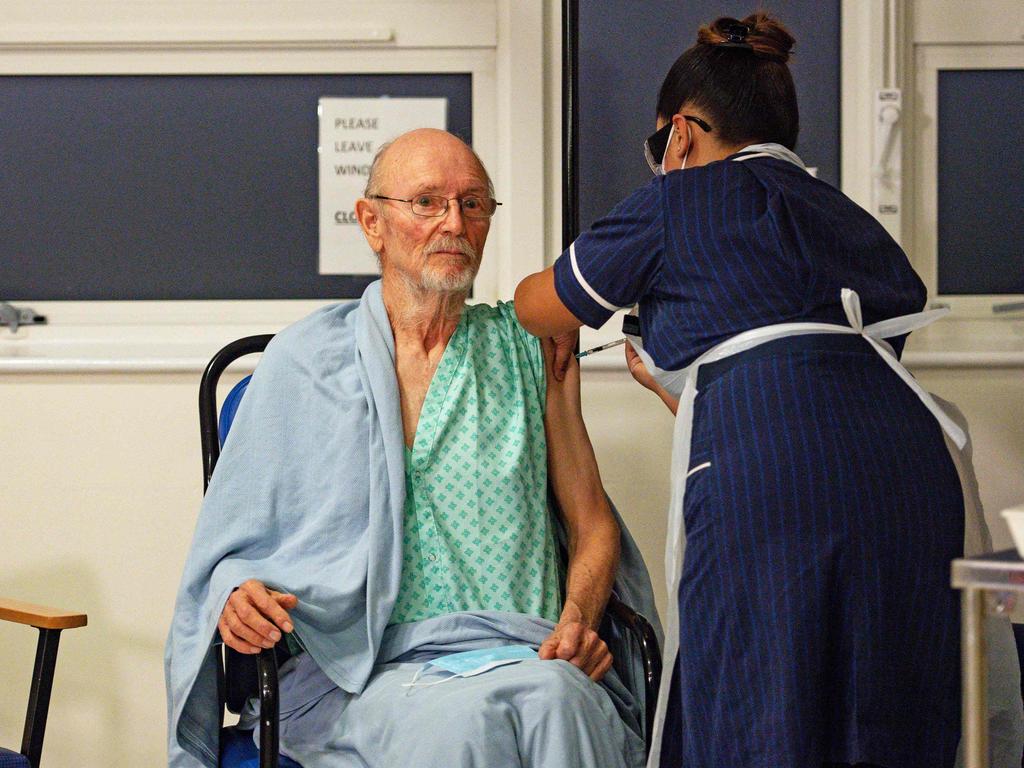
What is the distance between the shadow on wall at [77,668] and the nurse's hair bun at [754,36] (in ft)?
5.71

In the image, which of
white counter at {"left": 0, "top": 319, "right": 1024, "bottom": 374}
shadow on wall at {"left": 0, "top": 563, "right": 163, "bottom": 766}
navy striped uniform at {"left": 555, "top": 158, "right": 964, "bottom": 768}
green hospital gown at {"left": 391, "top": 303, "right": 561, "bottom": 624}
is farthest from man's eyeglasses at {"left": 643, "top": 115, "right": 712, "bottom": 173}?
shadow on wall at {"left": 0, "top": 563, "right": 163, "bottom": 766}

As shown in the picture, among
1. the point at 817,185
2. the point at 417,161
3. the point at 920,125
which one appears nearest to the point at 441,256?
the point at 417,161

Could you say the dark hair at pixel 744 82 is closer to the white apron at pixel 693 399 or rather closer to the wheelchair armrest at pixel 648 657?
the white apron at pixel 693 399

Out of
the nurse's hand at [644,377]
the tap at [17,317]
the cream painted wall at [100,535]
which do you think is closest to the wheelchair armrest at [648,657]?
the nurse's hand at [644,377]

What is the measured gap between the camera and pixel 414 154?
6.64ft

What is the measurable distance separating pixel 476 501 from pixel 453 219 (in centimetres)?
49

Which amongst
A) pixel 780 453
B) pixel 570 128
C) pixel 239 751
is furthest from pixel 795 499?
pixel 570 128

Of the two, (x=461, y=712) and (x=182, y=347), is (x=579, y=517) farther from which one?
(x=182, y=347)

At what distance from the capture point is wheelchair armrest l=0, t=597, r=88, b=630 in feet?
6.40

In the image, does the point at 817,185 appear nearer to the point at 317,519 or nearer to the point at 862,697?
the point at 862,697

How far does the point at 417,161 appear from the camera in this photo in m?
2.02

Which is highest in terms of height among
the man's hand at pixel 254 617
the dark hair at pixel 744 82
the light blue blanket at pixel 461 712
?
the dark hair at pixel 744 82

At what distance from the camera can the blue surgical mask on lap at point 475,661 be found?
1690 mm

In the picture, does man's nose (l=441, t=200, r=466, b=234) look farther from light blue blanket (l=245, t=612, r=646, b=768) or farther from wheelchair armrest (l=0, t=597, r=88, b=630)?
wheelchair armrest (l=0, t=597, r=88, b=630)
